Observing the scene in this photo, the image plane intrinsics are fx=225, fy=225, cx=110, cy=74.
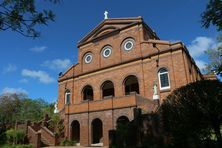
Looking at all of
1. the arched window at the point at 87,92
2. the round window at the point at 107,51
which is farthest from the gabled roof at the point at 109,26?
the arched window at the point at 87,92

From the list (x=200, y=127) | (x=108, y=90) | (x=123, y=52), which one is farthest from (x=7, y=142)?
(x=200, y=127)

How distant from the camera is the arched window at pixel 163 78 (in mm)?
22812

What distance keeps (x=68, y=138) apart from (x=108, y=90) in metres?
9.36

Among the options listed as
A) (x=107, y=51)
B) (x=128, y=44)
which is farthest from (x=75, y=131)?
(x=128, y=44)

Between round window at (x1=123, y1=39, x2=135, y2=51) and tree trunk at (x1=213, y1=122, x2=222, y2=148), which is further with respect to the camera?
round window at (x1=123, y1=39, x2=135, y2=51)

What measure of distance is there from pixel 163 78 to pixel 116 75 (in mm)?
5668

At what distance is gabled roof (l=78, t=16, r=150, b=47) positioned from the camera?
27.3 meters

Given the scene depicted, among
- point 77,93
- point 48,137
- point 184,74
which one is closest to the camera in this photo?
point 184,74

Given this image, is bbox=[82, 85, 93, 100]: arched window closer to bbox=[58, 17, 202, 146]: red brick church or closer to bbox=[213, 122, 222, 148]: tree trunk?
bbox=[58, 17, 202, 146]: red brick church

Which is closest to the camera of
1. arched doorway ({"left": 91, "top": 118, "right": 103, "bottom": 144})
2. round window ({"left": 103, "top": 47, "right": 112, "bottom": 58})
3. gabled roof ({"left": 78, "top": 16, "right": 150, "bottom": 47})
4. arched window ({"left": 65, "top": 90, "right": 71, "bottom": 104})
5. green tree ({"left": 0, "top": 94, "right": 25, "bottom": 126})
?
arched doorway ({"left": 91, "top": 118, "right": 103, "bottom": 144})

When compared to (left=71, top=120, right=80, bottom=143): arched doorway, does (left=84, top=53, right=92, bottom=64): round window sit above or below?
above

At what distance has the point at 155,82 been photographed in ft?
75.6

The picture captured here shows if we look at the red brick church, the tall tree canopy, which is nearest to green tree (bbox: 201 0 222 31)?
the red brick church

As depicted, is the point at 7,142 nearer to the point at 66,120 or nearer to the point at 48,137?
the point at 48,137
